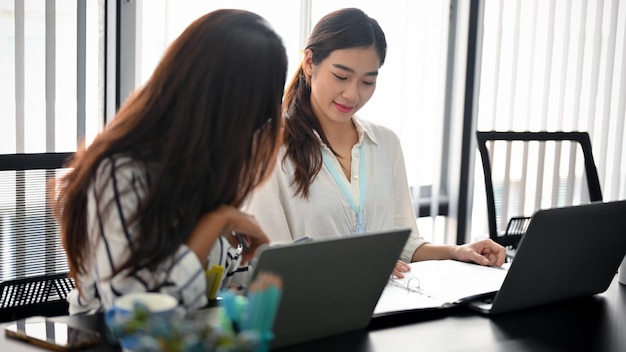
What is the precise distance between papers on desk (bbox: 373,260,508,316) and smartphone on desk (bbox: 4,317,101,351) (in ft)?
1.82

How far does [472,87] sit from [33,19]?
2.13 m

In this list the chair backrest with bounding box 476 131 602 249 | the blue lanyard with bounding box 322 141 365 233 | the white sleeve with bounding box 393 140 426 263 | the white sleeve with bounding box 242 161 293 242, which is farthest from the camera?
the chair backrest with bounding box 476 131 602 249

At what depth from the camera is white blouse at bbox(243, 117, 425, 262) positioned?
83.7 inches

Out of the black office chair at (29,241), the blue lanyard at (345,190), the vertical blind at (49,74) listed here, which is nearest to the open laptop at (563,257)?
the blue lanyard at (345,190)

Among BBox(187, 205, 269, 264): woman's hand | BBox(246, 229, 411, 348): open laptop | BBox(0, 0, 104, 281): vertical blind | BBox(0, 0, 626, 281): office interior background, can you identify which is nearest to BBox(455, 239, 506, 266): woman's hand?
BBox(246, 229, 411, 348): open laptop

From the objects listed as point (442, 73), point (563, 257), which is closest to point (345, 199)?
point (563, 257)

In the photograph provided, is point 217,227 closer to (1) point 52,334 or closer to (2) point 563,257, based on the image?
(1) point 52,334

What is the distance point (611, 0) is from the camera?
398cm

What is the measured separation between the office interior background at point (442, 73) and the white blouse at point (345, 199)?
946mm

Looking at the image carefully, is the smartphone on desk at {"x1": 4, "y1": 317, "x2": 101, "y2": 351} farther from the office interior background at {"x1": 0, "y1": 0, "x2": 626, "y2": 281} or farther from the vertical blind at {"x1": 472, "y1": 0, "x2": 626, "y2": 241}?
the vertical blind at {"x1": 472, "y1": 0, "x2": 626, "y2": 241}

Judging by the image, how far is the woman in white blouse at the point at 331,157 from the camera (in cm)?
214

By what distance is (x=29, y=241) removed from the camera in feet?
5.71

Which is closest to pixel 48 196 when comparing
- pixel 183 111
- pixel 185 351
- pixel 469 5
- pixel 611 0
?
pixel 183 111

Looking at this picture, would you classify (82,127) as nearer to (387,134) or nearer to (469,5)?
(387,134)
